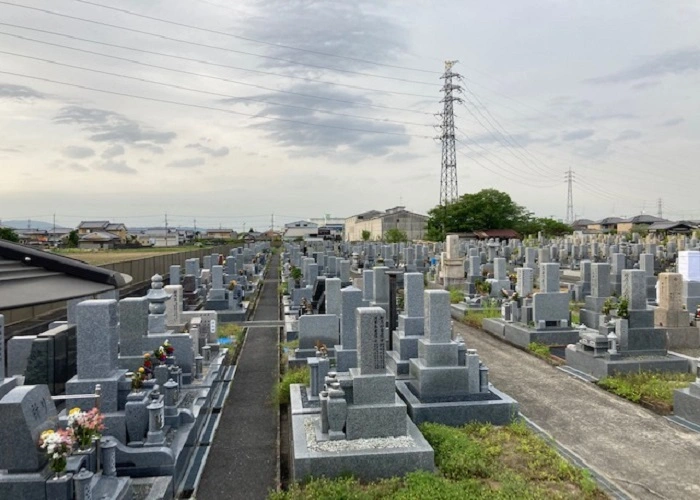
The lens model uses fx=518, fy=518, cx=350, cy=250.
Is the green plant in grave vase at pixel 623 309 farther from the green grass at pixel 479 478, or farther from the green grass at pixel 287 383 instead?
the green grass at pixel 287 383

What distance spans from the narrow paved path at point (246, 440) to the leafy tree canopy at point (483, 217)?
2345 inches

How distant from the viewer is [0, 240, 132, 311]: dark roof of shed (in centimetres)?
284

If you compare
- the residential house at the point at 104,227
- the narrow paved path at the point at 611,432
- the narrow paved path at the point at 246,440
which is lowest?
the narrow paved path at the point at 246,440

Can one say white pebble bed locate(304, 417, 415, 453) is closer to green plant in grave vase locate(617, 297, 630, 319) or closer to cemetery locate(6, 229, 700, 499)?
cemetery locate(6, 229, 700, 499)

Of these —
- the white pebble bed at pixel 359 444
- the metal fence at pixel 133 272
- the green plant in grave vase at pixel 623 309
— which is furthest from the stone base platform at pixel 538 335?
the metal fence at pixel 133 272

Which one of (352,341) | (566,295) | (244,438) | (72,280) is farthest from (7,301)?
(566,295)

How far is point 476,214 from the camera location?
7550 centimetres

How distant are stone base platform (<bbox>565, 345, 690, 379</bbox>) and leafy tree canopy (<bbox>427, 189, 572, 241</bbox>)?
58023mm

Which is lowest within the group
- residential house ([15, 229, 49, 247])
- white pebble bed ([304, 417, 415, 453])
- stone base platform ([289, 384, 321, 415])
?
white pebble bed ([304, 417, 415, 453])

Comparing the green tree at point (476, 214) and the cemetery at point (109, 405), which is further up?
the green tree at point (476, 214)

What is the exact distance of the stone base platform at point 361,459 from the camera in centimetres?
711

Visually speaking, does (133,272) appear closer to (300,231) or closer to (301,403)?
(301,403)

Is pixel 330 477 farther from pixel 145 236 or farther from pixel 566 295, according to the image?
pixel 145 236

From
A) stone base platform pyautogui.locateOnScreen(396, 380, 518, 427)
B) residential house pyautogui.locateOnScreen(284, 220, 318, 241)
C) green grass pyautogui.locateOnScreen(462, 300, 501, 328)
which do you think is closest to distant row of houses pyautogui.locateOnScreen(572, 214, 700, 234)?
residential house pyautogui.locateOnScreen(284, 220, 318, 241)
